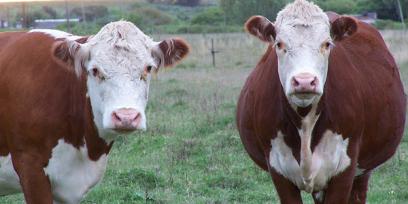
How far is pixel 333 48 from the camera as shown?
646 cm

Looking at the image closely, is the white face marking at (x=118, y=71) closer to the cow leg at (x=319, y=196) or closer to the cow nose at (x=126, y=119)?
the cow nose at (x=126, y=119)

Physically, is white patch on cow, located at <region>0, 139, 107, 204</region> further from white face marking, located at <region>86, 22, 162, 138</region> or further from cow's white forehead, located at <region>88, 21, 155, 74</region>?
cow's white forehead, located at <region>88, 21, 155, 74</region>

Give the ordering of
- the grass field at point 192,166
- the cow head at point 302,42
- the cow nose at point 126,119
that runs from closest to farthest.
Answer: the cow nose at point 126,119, the cow head at point 302,42, the grass field at point 192,166

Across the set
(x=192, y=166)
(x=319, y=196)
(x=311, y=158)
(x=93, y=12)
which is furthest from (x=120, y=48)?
(x=93, y=12)

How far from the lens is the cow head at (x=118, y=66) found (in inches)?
209

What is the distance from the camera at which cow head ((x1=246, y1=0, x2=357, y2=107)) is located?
559 cm

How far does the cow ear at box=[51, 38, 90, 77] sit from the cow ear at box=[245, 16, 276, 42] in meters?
1.22

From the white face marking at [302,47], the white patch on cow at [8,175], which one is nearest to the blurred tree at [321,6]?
the white face marking at [302,47]

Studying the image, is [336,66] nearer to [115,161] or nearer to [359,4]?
[115,161]

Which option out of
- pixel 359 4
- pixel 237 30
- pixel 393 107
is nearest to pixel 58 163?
pixel 393 107

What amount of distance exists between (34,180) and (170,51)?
4.18 ft

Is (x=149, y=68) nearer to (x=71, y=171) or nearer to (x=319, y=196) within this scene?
(x=71, y=171)

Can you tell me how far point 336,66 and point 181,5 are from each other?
201 ft

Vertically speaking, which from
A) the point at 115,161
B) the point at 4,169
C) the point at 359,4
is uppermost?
the point at 4,169
